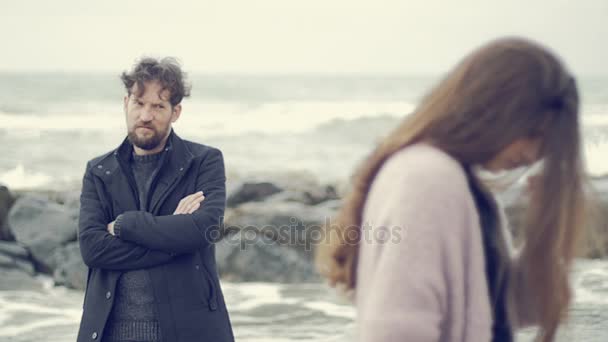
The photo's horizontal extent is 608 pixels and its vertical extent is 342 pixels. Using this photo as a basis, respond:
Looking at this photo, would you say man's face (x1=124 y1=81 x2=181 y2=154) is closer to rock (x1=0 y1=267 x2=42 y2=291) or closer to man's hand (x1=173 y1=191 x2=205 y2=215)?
man's hand (x1=173 y1=191 x2=205 y2=215)

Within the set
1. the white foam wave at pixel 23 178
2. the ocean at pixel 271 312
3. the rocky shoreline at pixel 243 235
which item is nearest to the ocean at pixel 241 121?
the white foam wave at pixel 23 178

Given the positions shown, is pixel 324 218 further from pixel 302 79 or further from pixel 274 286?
pixel 302 79

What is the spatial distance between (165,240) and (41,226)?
6168 mm

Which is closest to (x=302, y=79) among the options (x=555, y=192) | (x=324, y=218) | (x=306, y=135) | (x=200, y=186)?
(x=306, y=135)

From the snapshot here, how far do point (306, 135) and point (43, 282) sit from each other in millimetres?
14955

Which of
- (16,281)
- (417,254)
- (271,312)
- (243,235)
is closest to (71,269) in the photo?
(16,281)

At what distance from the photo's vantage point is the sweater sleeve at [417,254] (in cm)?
156

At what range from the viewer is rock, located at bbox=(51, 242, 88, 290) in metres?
8.07

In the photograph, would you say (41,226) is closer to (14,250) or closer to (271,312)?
(14,250)

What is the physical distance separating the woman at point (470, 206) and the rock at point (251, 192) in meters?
7.95

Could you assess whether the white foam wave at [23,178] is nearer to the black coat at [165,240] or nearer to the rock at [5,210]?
the rock at [5,210]

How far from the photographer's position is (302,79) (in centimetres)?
3138

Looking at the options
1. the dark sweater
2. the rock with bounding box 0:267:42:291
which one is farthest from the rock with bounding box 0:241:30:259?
the dark sweater

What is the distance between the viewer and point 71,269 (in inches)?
321
